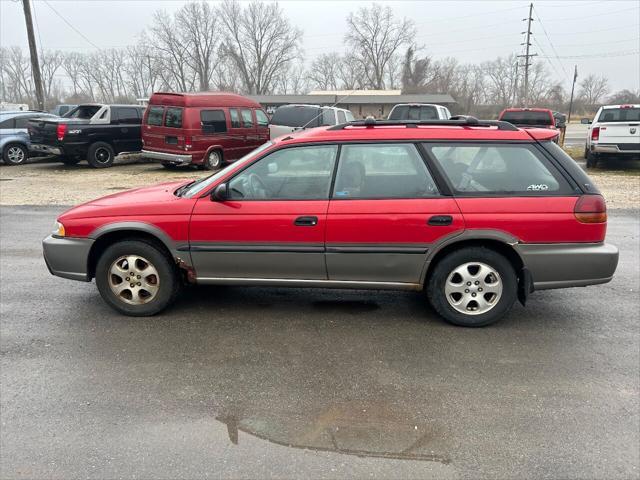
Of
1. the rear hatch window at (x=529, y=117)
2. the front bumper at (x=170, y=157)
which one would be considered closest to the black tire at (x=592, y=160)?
the rear hatch window at (x=529, y=117)

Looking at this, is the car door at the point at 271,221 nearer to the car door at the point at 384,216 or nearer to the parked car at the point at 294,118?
the car door at the point at 384,216

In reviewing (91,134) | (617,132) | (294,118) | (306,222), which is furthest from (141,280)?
(617,132)

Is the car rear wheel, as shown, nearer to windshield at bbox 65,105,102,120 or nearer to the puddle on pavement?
windshield at bbox 65,105,102,120

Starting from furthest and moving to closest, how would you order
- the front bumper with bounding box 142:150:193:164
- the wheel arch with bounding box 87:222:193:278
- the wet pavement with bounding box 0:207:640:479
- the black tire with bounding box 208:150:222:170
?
the black tire with bounding box 208:150:222:170
the front bumper with bounding box 142:150:193:164
the wheel arch with bounding box 87:222:193:278
the wet pavement with bounding box 0:207:640:479

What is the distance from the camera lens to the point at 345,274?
164 inches

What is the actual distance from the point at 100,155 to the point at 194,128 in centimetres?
400

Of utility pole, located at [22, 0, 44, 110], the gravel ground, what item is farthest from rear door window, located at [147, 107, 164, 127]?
utility pole, located at [22, 0, 44, 110]

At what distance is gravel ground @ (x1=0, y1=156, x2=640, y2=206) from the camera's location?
1076cm

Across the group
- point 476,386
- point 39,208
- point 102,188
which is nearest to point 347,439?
point 476,386

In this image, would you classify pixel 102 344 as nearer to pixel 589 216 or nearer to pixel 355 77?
pixel 589 216

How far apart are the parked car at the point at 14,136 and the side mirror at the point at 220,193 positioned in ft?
49.2

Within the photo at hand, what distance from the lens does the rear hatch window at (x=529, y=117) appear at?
16.6 meters

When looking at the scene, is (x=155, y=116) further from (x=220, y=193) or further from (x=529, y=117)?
(x=529, y=117)

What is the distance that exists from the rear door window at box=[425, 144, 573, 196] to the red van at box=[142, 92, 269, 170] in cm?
1110
